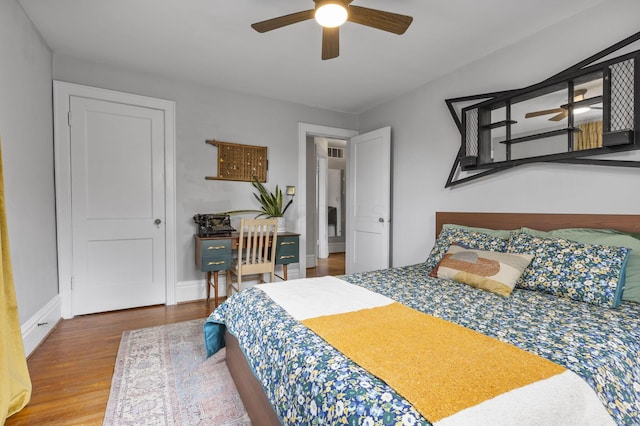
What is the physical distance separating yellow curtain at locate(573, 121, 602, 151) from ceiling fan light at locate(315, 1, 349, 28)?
1781 mm

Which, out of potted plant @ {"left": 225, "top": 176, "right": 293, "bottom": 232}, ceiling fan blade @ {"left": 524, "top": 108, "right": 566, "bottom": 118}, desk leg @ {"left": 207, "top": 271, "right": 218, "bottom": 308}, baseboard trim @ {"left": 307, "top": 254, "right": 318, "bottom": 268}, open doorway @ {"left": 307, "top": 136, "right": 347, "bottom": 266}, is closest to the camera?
ceiling fan blade @ {"left": 524, "top": 108, "right": 566, "bottom": 118}

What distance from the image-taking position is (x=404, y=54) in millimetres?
2834

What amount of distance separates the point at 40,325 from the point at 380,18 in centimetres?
329

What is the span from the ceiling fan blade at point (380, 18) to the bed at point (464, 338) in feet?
5.10

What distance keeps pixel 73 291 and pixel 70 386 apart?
4.83 feet

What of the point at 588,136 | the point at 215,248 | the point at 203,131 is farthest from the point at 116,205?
the point at 588,136

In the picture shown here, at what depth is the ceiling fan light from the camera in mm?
1754

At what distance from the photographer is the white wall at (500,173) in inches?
82.5

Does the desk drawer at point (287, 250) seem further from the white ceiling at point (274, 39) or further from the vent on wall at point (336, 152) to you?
the vent on wall at point (336, 152)

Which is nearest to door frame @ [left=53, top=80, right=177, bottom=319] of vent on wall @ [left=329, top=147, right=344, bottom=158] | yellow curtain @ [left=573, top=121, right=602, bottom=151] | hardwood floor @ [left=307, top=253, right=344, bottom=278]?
hardwood floor @ [left=307, top=253, right=344, bottom=278]

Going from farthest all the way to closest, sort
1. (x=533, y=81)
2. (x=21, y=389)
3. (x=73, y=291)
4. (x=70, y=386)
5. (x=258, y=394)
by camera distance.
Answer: (x=73, y=291)
(x=533, y=81)
(x=70, y=386)
(x=21, y=389)
(x=258, y=394)

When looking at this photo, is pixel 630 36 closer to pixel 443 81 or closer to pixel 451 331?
pixel 443 81

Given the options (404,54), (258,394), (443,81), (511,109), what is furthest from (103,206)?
(511,109)

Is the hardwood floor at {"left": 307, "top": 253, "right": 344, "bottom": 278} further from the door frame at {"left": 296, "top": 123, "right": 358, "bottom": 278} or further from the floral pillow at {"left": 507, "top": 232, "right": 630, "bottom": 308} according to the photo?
the floral pillow at {"left": 507, "top": 232, "right": 630, "bottom": 308}
